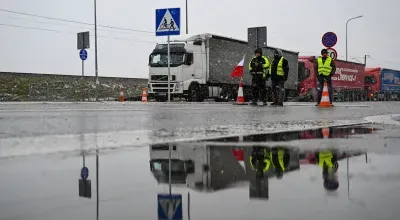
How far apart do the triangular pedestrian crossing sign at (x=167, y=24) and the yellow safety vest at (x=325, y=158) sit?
1499 cm

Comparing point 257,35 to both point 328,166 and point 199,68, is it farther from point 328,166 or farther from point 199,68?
point 328,166

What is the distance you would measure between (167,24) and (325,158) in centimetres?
1546

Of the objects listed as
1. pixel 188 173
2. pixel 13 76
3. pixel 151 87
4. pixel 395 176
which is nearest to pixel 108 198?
pixel 188 173

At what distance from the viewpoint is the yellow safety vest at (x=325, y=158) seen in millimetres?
3255

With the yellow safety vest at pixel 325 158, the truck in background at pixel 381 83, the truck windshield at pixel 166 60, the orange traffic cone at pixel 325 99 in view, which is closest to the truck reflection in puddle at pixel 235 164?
the yellow safety vest at pixel 325 158

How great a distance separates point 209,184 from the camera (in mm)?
2605

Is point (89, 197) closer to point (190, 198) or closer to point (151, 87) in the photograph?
point (190, 198)

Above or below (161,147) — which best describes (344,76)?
above

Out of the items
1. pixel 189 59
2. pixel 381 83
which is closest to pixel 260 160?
pixel 189 59

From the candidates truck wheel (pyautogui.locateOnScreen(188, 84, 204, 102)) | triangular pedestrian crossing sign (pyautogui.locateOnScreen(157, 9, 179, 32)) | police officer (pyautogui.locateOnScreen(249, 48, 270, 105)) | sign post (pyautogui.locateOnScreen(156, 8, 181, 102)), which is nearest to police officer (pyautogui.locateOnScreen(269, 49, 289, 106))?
police officer (pyautogui.locateOnScreen(249, 48, 270, 105))

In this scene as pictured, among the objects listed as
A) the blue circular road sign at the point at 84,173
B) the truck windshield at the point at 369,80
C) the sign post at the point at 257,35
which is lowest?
the blue circular road sign at the point at 84,173

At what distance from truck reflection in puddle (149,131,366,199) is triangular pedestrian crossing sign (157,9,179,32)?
14.3 metres

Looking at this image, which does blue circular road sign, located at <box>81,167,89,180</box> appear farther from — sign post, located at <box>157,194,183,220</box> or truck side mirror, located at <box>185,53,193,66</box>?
truck side mirror, located at <box>185,53,193,66</box>

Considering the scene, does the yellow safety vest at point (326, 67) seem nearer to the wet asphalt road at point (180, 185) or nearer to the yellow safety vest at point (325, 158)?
the wet asphalt road at point (180, 185)
